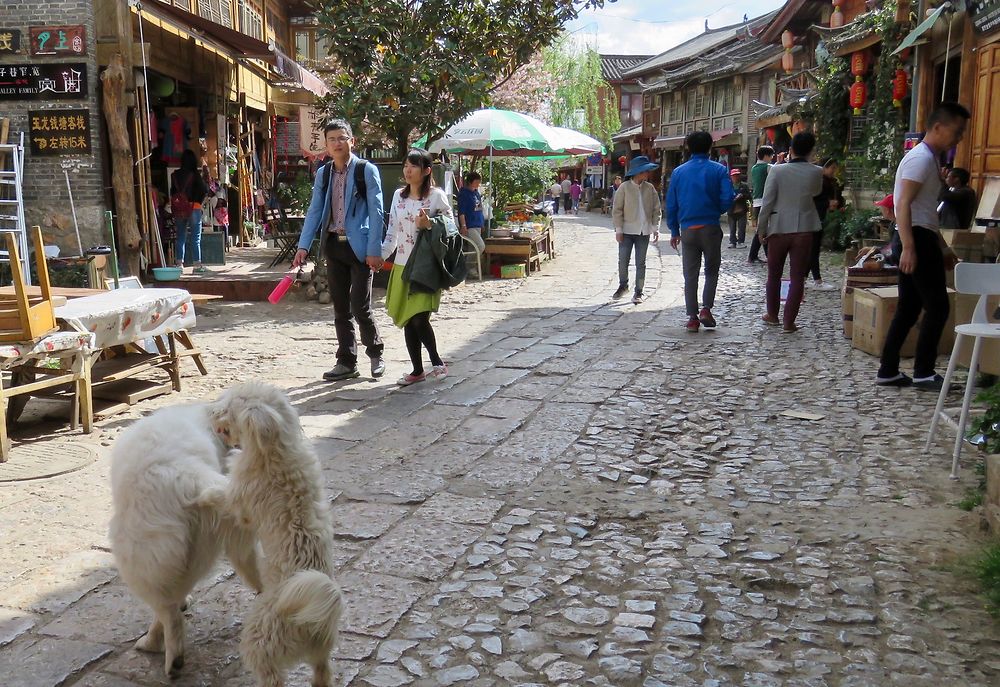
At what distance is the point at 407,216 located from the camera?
611cm

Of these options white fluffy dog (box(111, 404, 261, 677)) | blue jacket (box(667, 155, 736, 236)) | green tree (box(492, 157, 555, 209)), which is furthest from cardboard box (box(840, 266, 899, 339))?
green tree (box(492, 157, 555, 209))

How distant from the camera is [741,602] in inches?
123

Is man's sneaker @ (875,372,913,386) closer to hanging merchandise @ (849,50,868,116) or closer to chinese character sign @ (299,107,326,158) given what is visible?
hanging merchandise @ (849,50,868,116)

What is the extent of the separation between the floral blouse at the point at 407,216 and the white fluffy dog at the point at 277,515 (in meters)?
3.68

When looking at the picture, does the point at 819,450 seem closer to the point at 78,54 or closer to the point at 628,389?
the point at 628,389

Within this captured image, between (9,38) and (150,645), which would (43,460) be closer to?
(150,645)

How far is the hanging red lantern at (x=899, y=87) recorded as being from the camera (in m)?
12.5

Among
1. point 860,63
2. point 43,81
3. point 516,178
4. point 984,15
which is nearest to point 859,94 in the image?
point 860,63

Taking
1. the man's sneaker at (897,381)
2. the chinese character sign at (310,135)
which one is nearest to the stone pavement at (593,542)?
the man's sneaker at (897,381)

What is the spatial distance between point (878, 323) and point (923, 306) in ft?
3.82

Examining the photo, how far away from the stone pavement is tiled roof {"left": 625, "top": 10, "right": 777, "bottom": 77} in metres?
35.2

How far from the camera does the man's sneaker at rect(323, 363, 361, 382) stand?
21.4 feet

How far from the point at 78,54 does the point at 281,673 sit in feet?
32.9

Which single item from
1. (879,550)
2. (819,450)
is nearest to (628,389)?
(819,450)
